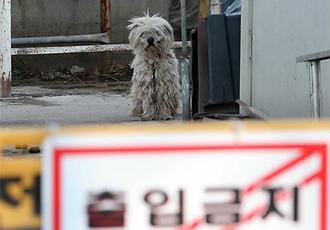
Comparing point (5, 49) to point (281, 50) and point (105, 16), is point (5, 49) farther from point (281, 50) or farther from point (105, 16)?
point (281, 50)

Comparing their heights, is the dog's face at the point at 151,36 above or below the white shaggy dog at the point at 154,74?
above

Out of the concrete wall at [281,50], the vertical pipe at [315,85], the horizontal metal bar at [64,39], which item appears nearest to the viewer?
the vertical pipe at [315,85]

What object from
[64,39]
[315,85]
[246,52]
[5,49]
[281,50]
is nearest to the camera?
[315,85]

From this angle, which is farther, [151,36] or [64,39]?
[64,39]

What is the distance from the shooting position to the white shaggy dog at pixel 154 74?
8.35 meters

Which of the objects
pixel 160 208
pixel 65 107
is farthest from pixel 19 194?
pixel 65 107

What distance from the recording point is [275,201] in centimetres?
170

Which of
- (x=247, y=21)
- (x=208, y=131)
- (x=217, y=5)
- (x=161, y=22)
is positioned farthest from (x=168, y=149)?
(x=217, y=5)

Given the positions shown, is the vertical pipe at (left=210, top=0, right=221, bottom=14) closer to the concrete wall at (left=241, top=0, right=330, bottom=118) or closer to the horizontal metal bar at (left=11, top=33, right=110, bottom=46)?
the horizontal metal bar at (left=11, top=33, right=110, bottom=46)

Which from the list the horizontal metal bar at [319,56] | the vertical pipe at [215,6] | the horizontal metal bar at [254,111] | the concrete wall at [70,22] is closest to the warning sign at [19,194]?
the horizontal metal bar at [319,56]

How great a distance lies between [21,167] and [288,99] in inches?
149

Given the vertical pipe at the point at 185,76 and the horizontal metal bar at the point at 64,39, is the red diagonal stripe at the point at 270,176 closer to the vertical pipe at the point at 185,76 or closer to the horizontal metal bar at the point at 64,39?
the vertical pipe at the point at 185,76

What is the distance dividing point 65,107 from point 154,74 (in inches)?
64.8

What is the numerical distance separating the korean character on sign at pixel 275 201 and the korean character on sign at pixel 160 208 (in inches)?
7.9
